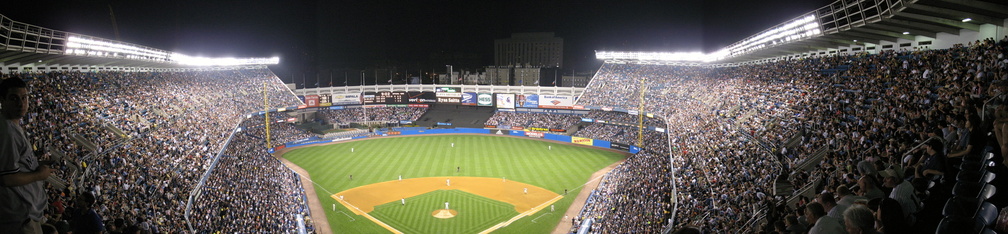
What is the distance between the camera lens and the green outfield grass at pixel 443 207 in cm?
2391

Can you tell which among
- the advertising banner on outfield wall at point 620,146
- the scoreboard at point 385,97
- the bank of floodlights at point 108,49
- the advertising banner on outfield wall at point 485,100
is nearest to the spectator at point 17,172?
the bank of floodlights at point 108,49

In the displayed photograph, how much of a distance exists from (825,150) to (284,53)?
69.1 metres

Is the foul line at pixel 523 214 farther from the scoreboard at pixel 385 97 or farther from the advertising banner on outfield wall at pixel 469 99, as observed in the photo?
the scoreboard at pixel 385 97

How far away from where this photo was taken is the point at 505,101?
5900 cm

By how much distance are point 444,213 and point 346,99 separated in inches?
1532

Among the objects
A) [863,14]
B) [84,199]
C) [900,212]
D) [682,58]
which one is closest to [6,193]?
[84,199]

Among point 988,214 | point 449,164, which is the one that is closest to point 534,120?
point 449,164

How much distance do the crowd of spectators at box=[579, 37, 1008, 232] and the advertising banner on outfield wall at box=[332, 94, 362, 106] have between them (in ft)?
141

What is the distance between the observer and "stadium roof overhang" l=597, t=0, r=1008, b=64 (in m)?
12.2

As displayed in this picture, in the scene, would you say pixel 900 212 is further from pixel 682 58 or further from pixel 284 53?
pixel 284 53

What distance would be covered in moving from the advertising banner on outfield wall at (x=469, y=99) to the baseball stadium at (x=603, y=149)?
11381mm

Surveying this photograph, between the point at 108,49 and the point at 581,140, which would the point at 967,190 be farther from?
the point at 581,140

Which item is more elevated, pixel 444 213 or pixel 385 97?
pixel 385 97

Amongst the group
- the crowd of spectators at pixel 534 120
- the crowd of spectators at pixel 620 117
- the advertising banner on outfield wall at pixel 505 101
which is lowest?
the crowd of spectators at pixel 534 120
